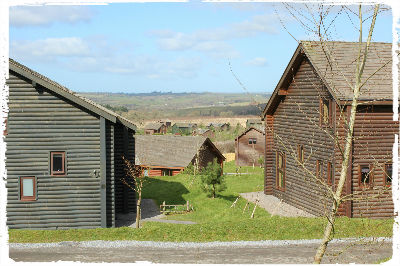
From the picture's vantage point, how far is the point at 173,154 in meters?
50.8

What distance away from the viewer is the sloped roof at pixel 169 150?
164 feet

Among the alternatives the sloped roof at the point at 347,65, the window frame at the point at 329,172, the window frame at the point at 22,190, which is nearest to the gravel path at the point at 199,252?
the window frame at the point at 22,190

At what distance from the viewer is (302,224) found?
1989cm

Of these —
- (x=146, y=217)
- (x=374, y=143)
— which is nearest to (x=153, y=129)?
(x=146, y=217)

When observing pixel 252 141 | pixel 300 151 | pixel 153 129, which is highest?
pixel 153 129

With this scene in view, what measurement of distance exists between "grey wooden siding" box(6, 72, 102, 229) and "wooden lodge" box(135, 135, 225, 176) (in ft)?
90.3

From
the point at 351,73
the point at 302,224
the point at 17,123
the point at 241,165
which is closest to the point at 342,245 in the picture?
the point at 302,224

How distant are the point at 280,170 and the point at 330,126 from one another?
786 centimetres

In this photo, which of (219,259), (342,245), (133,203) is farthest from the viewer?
(133,203)

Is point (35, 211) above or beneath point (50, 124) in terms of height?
beneath

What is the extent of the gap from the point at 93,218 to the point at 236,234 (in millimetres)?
6655

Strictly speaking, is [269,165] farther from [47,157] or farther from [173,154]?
[173,154]

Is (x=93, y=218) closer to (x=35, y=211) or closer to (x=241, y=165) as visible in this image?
(x=35, y=211)

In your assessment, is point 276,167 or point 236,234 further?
point 276,167
